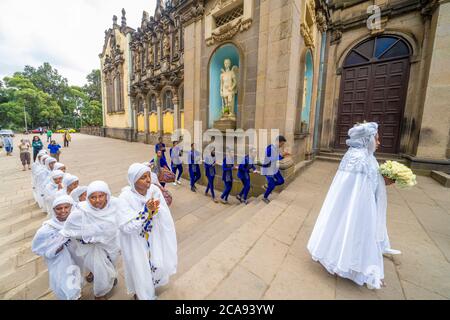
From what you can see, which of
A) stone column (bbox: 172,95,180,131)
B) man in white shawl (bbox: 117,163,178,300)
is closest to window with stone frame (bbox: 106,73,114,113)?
stone column (bbox: 172,95,180,131)

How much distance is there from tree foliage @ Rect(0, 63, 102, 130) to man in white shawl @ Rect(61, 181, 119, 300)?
1855 inches

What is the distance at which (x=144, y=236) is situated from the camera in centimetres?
188

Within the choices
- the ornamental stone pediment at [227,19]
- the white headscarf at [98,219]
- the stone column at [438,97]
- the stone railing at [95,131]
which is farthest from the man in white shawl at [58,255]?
the stone railing at [95,131]

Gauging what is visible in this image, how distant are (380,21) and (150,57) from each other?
16.3m

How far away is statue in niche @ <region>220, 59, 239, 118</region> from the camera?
6273mm

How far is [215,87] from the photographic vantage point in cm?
680

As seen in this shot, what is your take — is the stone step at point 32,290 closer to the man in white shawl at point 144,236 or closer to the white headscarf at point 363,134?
the man in white shawl at point 144,236

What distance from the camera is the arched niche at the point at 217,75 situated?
20.9 feet

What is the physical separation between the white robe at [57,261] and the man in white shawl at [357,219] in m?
2.77

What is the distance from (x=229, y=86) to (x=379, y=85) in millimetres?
6826

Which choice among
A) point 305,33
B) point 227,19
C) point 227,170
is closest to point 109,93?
point 227,19

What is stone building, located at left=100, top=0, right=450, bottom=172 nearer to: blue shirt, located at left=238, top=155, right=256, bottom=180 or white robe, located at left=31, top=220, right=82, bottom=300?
blue shirt, located at left=238, top=155, right=256, bottom=180
